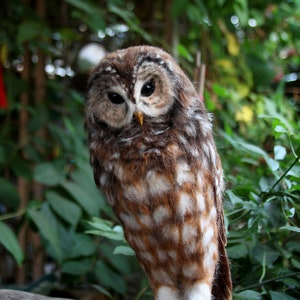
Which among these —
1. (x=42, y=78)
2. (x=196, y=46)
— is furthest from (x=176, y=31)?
(x=42, y=78)

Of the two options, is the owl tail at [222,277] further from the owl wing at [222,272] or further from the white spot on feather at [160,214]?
the white spot on feather at [160,214]

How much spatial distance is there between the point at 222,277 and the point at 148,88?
492 mm

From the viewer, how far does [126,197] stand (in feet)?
3.31

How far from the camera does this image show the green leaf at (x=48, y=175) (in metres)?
1.51

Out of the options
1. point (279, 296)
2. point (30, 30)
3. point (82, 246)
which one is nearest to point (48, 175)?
point (82, 246)

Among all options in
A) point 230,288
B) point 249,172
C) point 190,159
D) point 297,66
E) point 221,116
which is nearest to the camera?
point 190,159

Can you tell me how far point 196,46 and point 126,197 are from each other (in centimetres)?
140

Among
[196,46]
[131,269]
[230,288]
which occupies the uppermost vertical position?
[196,46]

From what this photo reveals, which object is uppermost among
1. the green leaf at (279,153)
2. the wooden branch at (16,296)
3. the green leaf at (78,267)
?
the green leaf at (279,153)

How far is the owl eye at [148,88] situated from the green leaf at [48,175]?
2.14ft

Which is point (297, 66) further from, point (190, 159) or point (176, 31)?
point (190, 159)

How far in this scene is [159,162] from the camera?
988 mm

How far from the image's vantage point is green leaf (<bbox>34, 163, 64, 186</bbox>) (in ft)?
4.96

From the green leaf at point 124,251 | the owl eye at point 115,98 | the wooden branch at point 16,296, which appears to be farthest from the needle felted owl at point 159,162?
the wooden branch at point 16,296
